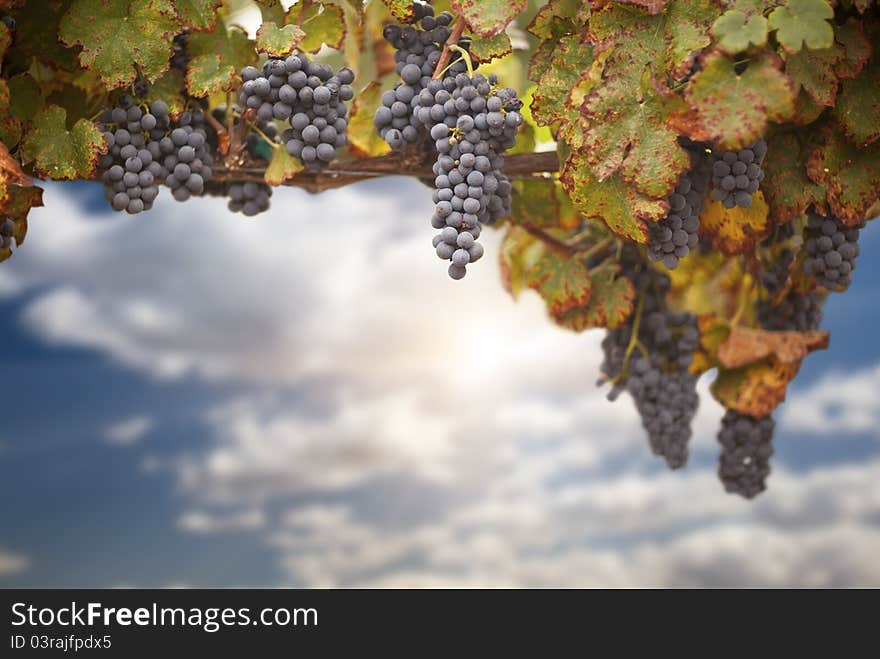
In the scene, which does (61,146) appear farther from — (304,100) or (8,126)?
(304,100)

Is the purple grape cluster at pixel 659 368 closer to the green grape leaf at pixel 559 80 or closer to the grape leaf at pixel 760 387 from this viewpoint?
the grape leaf at pixel 760 387

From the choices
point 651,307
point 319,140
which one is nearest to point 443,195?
point 319,140

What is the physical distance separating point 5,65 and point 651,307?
1.47 metres

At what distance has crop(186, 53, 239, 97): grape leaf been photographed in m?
1.68

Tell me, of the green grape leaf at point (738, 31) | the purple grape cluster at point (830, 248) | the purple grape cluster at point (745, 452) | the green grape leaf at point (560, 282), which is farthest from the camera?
the purple grape cluster at point (745, 452)

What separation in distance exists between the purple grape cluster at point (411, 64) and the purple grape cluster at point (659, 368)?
877mm

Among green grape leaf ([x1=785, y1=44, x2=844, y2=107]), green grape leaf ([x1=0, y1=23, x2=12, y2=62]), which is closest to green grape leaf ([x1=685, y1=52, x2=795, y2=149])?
green grape leaf ([x1=785, y1=44, x2=844, y2=107])

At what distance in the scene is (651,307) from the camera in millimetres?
2404

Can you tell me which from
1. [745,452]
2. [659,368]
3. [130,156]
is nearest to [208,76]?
[130,156]

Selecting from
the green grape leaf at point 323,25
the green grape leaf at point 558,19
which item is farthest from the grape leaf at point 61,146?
the green grape leaf at point 558,19

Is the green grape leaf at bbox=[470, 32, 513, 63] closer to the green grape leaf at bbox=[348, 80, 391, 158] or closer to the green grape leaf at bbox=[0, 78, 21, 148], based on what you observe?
the green grape leaf at bbox=[348, 80, 391, 158]

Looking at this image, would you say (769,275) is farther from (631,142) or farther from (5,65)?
(5,65)

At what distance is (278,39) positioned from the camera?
5.33ft

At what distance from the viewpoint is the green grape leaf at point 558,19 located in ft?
5.41
